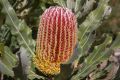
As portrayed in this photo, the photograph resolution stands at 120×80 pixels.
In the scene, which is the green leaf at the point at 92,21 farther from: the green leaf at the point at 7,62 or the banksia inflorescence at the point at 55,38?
the green leaf at the point at 7,62

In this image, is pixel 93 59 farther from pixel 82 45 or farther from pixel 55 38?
pixel 55 38

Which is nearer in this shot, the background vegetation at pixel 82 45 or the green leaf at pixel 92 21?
the background vegetation at pixel 82 45

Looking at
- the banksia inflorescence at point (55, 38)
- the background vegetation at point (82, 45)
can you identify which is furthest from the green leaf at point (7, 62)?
the banksia inflorescence at point (55, 38)

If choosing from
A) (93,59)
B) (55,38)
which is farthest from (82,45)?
(55,38)

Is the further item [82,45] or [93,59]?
[82,45]

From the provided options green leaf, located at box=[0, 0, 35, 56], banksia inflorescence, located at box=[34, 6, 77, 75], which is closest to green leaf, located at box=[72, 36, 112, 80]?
banksia inflorescence, located at box=[34, 6, 77, 75]

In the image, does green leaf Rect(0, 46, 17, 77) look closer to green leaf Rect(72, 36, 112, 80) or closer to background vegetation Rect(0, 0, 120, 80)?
background vegetation Rect(0, 0, 120, 80)

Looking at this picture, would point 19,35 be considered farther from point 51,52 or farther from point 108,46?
point 108,46

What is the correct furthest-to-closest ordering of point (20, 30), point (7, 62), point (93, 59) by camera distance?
1. point (20, 30)
2. point (93, 59)
3. point (7, 62)
